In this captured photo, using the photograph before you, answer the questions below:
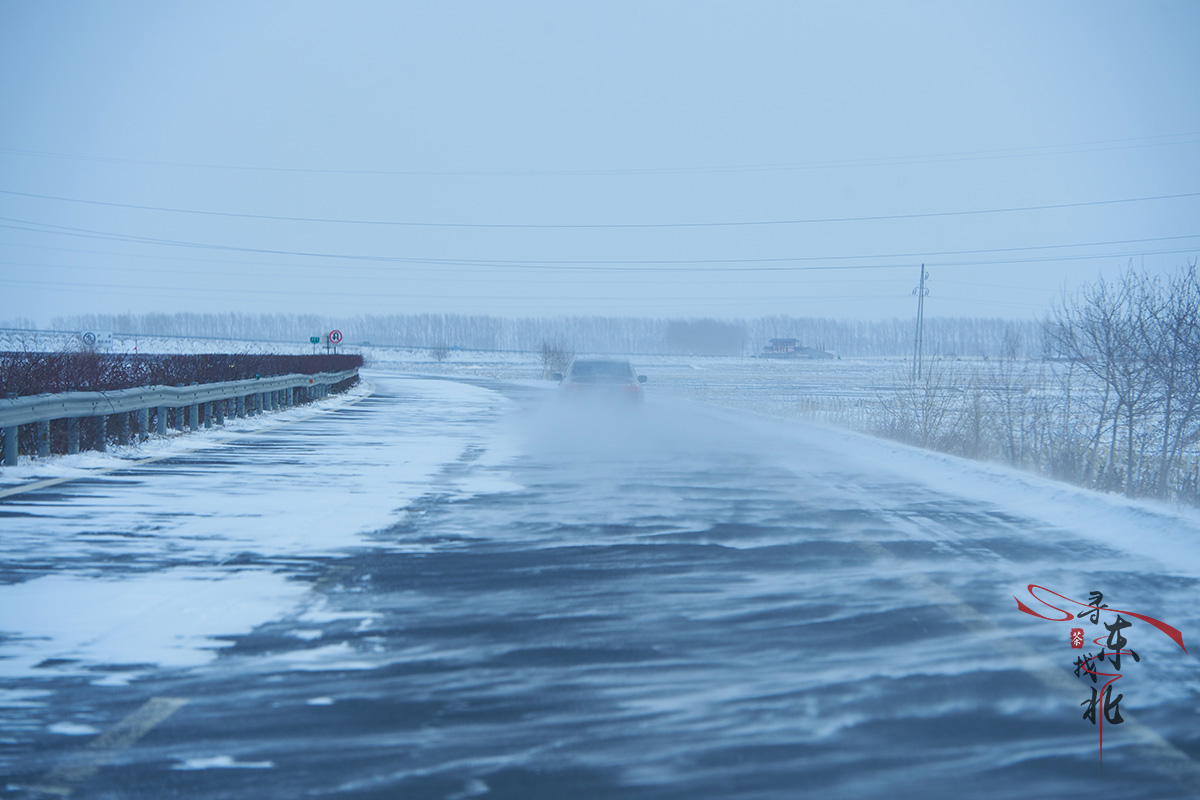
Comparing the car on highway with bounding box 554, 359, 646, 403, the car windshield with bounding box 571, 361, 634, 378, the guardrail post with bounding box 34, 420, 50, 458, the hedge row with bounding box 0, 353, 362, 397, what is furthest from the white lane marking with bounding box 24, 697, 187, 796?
the car windshield with bounding box 571, 361, 634, 378

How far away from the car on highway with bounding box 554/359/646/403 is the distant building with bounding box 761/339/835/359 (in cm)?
13065

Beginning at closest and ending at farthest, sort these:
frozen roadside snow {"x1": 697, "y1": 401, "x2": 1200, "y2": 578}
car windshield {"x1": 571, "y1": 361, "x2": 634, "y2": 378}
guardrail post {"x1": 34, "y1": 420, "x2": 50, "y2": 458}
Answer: frozen roadside snow {"x1": 697, "y1": 401, "x2": 1200, "y2": 578} < guardrail post {"x1": 34, "y1": 420, "x2": 50, "y2": 458} < car windshield {"x1": 571, "y1": 361, "x2": 634, "y2": 378}

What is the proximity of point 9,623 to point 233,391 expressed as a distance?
53.5ft

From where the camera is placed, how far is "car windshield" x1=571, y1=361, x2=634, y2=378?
81.7ft

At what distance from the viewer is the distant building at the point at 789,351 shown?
155375 mm

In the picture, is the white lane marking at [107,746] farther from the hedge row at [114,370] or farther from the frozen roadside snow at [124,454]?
the hedge row at [114,370]

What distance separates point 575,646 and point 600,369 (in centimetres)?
1948

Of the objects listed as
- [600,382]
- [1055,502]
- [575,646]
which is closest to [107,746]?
[575,646]

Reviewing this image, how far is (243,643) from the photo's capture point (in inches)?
227

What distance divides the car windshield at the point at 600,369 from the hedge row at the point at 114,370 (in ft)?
26.6

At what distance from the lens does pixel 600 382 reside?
2462cm

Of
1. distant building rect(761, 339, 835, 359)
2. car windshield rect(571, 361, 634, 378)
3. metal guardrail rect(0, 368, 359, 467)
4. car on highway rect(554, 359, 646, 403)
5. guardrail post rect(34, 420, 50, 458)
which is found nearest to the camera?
metal guardrail rect(0, 368, 359, 467)

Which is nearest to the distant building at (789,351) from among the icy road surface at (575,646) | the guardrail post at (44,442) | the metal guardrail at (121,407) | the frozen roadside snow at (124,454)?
the metal guardrail at (121,407)

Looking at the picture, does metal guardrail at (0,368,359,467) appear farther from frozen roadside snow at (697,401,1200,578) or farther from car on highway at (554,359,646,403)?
frozen roadside snow at (697,401,1200,578)
